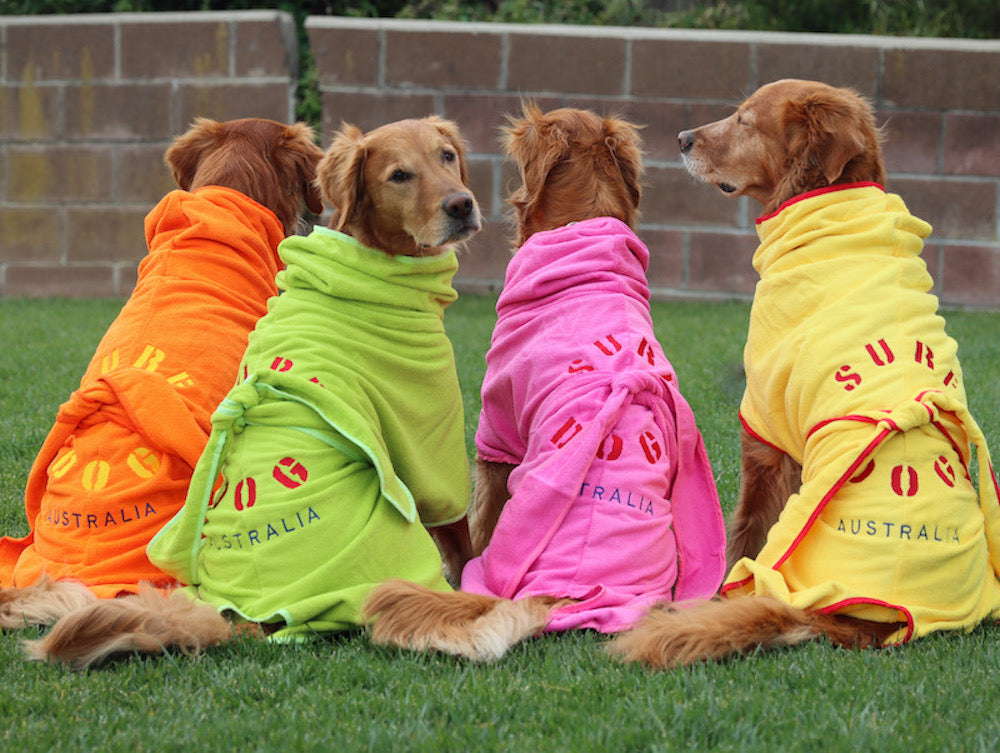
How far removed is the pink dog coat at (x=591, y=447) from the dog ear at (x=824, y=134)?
646mm

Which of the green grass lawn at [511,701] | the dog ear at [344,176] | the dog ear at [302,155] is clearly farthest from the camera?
the dog ear at [302,155]

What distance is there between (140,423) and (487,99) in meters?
6.51

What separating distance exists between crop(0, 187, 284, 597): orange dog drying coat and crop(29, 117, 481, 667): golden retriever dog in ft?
0.77

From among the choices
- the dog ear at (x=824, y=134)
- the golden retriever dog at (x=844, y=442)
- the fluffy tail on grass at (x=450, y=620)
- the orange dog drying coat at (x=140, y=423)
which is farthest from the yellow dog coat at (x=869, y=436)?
the orange dog drying coat at (x=140, y=423)

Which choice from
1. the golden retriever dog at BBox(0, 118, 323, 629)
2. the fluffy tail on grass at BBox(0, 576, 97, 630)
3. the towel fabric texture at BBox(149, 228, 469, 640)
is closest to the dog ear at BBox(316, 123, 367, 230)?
the towel fabric texture at BBox(149, 228, 469, 640)

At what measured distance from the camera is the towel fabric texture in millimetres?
3297

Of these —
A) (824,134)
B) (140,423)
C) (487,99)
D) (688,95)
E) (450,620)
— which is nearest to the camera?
(450,620)

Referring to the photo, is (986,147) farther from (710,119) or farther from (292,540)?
(292,540)

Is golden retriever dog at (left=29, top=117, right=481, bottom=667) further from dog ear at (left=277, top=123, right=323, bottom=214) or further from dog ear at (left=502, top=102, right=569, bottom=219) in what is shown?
dog ear at (left=277, top=123, right=323, bottom=214)

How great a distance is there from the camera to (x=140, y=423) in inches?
142

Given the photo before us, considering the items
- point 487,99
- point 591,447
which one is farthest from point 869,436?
point 487,99

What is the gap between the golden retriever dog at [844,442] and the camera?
3195mm

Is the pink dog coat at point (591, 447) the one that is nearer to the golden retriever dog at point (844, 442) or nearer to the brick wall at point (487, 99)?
the golden retriever dog at point (844, 442)

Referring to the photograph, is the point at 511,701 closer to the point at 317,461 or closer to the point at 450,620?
the point at 450,620
